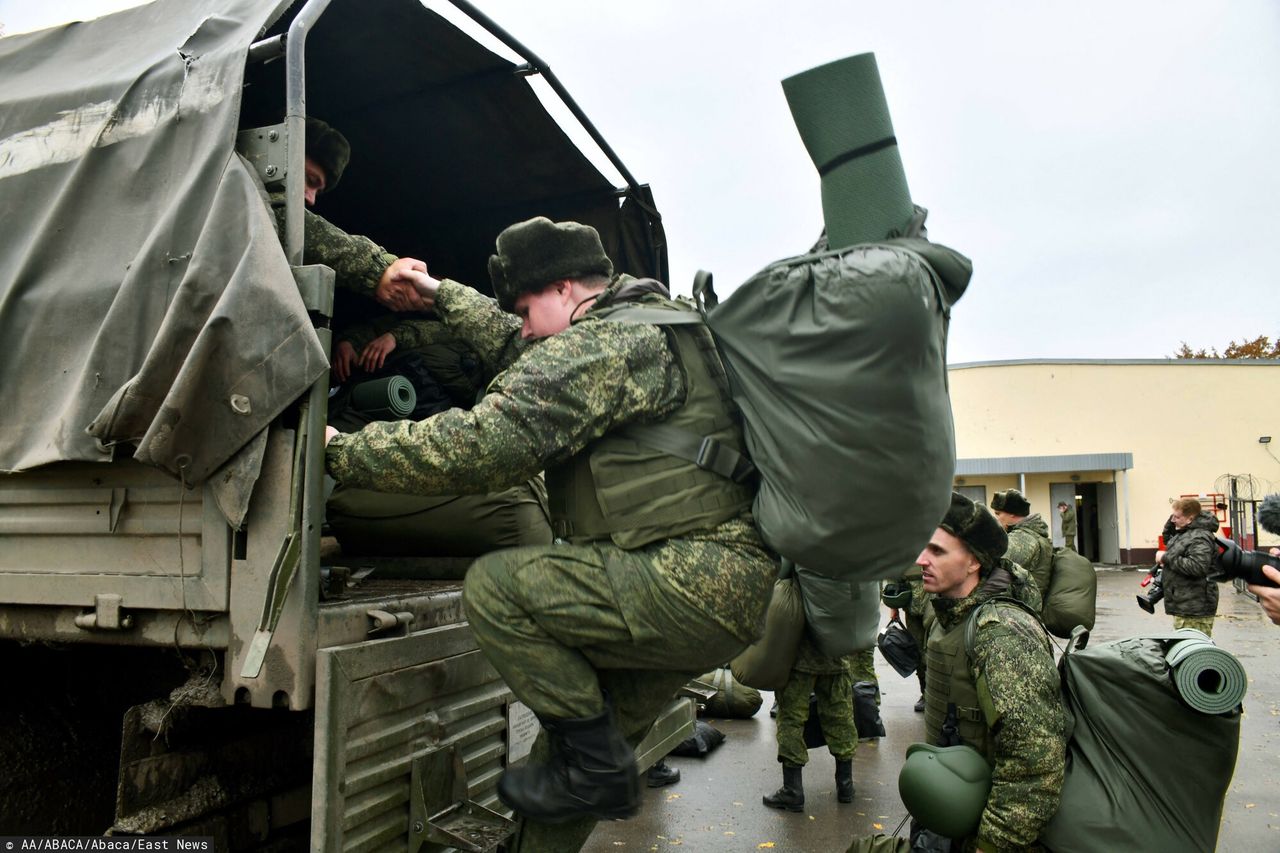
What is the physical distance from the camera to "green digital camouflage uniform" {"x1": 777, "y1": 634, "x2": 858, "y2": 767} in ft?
16.6

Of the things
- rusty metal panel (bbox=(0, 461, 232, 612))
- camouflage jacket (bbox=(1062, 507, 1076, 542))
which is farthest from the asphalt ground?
camouflage jacket (bbox=(1062, 507, 1076, 542))

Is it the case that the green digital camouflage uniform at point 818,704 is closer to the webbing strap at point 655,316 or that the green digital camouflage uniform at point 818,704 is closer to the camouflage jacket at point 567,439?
the camouflage jacket at point 567,439

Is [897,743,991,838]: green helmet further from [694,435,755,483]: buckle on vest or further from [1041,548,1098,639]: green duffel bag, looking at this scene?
[1041,548,1098,639]: green duffel bag

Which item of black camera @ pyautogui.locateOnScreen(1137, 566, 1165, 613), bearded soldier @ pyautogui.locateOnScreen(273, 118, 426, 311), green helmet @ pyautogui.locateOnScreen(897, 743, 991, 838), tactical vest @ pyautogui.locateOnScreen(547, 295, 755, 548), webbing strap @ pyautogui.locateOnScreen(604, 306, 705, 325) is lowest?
black camera @ pyautogui.locateOnScreen(1137, 566, 1165, 613)

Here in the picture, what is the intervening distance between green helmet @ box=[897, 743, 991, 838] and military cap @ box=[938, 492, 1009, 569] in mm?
642

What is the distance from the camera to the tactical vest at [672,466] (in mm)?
2176

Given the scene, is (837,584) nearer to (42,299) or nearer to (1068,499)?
(42,299)

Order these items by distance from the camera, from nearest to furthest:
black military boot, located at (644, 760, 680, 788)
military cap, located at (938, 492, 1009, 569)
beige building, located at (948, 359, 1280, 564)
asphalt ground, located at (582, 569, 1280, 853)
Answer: military cap, located at (938, 492, 1009, 569)
asphalt ground, located at (582, 569, 1280, 853)
black military boot, located at (644, 760, 680, 788)
beige building, located at (948, 359, 1280, 564)

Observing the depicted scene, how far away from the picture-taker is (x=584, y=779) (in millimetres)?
2164

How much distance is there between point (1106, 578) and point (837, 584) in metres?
19.0

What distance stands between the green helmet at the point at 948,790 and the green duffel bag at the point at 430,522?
1.47m

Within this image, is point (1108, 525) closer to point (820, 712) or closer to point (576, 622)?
point (820, 712)

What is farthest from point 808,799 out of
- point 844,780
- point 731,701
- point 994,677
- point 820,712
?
point 994,677

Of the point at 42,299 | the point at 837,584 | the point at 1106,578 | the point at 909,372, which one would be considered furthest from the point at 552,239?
the point at 1106,578
